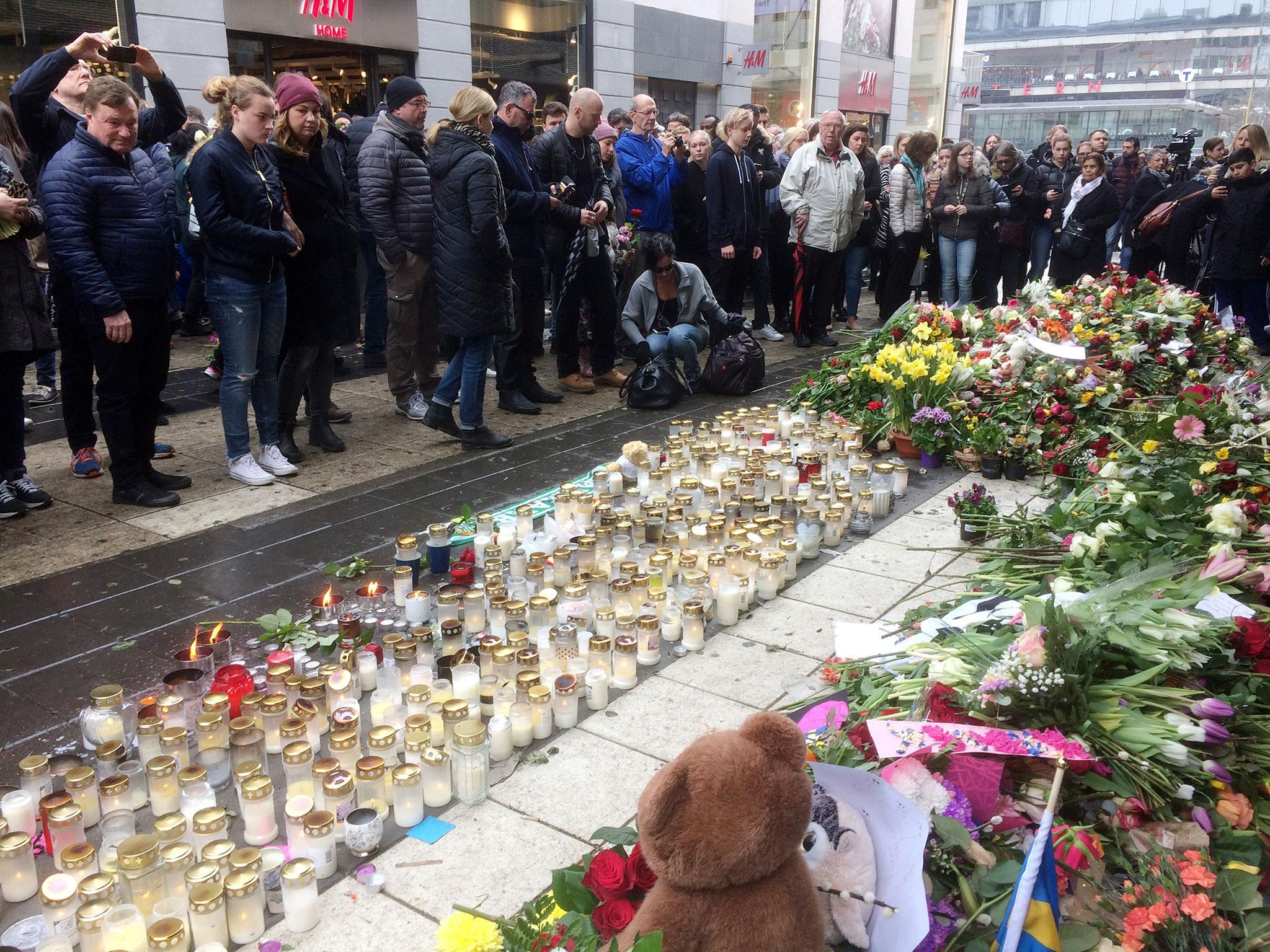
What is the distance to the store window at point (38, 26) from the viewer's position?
9.23m

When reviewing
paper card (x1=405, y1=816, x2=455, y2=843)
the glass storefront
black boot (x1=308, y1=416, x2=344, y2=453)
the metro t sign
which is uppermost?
the glass storefront

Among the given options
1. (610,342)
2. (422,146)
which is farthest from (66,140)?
(610,342)

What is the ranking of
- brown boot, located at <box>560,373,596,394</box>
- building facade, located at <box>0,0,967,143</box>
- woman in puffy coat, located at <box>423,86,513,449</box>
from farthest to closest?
1. building facade, located at <box>0,0,967,143</box>
2. brown boot, located at <box>560,373,596,394</box>
3. woman in puffy coat, located at <box>423,86,513,449</box>

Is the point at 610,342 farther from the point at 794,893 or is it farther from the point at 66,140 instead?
the point at 794,893

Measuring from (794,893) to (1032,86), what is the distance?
43.0 m

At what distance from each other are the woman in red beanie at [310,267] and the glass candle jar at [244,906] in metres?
4.04

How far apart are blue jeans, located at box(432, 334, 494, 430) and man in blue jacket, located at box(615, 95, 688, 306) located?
8.70 ft

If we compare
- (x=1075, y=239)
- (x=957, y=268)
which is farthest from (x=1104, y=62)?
(x=957, y=268)

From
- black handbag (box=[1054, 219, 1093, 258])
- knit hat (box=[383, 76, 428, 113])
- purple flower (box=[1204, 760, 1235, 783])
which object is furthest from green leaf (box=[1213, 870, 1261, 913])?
black handbag (box=[1054, 219, 1093, 258])

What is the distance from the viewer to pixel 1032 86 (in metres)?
38.5

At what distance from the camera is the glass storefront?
65.3 feet

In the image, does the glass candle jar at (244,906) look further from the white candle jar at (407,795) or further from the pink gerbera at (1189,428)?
the pink gerbera at (1189,428)

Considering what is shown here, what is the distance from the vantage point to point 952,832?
2078 mm

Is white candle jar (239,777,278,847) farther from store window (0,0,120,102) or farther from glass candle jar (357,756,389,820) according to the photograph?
store window (0,0,120,102)
